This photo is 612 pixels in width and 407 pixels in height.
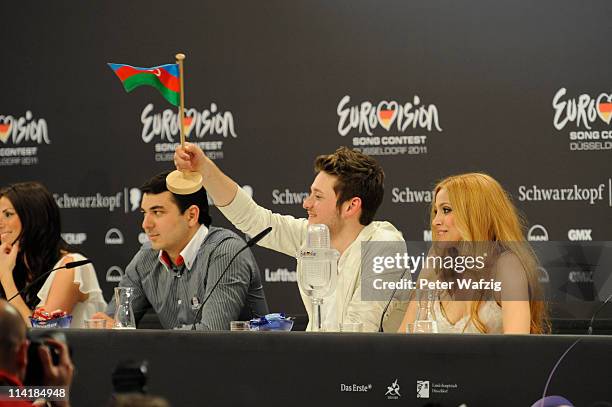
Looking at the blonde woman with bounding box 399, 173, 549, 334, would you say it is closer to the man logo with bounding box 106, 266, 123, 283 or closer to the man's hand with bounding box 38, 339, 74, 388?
the man's hand with bounding box 38, 339, 74, 388

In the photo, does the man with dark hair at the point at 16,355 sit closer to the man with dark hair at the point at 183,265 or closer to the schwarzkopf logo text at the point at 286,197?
the man with dark hair at the point at 183,265

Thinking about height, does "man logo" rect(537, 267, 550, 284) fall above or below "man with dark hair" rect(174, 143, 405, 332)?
below

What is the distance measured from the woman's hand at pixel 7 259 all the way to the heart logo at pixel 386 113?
2197mm

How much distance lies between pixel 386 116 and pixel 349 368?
3.29 m

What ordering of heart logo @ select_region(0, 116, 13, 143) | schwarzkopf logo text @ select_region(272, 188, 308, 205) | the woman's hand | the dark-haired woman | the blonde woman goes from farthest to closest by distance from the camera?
heart logo @ select_region(0, 116, 13, 143)
schwarzkopf logo text @ select_region(272, 188, 308, 205)
the woman's hand
the dark-haired woman
the blonde woman

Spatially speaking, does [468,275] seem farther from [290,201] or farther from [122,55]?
[122,55]

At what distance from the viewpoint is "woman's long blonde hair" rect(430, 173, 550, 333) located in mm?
2475

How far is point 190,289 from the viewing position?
3510mm

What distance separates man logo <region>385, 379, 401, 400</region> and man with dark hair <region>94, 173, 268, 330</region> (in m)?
1.32

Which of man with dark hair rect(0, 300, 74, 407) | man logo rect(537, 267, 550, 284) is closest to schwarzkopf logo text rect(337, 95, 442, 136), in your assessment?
man logo rect(537, 267, 550, 284)

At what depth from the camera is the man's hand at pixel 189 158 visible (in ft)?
10.6

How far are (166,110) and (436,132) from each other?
62.5 inches

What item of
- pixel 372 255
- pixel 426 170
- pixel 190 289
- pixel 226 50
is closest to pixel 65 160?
pixel 226 50

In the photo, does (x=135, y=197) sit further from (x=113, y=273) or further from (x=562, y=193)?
(x=562, y=193)
